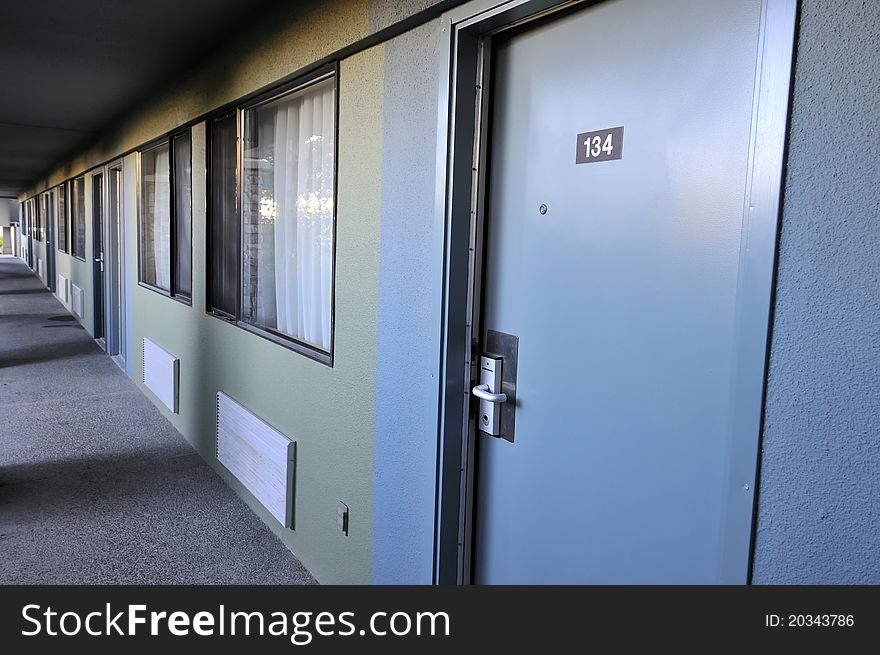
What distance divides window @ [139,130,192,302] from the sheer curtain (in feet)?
4.36

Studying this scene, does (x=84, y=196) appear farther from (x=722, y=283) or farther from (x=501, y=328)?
(x=722, y=283)

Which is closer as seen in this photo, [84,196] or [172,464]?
[172,464]

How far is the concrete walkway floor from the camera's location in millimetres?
3105

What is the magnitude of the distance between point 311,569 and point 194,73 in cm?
337

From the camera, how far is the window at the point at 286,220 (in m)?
3.16

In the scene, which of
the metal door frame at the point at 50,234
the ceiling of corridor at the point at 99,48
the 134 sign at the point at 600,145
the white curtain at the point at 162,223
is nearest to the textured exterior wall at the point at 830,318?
the 134 sign at the point at 600,145

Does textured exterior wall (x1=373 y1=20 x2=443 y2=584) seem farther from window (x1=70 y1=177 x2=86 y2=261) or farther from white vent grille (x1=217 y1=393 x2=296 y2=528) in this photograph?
window (x1=70 y1=177 x2=86 y2=261)

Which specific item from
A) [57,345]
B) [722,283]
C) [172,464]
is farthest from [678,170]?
[57,345]

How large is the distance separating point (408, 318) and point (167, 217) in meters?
4.10

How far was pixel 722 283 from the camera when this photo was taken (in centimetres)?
145

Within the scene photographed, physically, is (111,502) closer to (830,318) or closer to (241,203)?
(241,203)

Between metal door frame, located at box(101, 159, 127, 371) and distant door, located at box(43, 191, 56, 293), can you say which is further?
distant door, located at box(43, 191, 56, 293)

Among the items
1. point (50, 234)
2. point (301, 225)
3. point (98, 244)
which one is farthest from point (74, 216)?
point (301, 225)

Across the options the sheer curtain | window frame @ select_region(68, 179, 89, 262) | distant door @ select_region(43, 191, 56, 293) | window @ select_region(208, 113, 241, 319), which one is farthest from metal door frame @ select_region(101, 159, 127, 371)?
distant door @ select_region(43, 191, 56, 293)
